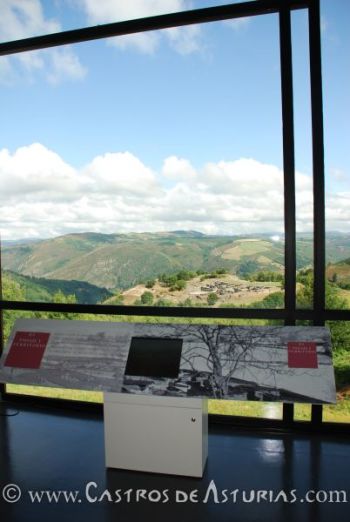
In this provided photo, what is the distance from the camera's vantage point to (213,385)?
241cm

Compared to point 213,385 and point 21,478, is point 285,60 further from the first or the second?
point 21,478

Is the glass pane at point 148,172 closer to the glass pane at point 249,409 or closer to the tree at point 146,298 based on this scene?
the tree at point 146,298

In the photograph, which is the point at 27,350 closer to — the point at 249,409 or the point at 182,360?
the point at 182,360

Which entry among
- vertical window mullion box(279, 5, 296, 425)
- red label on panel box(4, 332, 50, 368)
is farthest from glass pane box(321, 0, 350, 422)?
red label on panel box(4, 332, 50, 368)

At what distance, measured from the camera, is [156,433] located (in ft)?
7.92

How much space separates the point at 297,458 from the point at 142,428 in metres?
1.09

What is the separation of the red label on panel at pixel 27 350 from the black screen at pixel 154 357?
2.41ft

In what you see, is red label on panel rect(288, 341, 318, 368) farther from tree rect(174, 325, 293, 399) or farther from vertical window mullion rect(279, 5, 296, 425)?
vertical window mullion rect(279, 5, 296, 425)

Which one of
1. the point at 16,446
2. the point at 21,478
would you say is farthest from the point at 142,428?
the point at 16,446

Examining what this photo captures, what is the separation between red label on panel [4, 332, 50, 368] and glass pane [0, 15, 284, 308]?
0.57 meters

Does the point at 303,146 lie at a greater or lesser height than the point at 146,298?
greater

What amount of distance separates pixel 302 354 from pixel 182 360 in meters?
0.80

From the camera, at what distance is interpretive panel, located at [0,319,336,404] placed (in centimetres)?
239

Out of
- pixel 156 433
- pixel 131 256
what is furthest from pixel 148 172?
pixel 156 433
